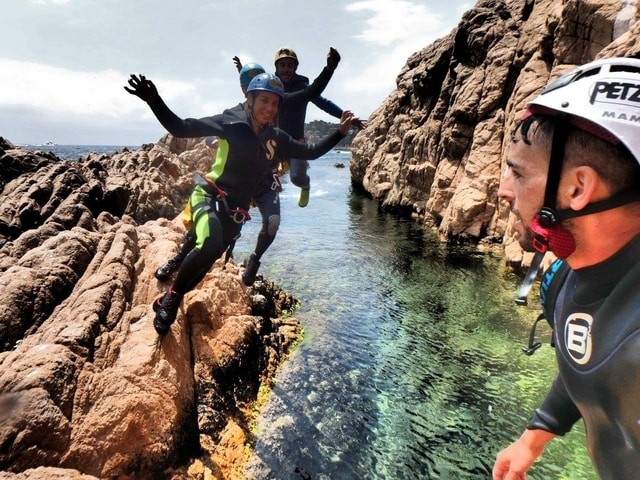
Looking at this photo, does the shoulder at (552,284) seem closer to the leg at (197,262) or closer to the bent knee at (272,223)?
the leg at (197,262)

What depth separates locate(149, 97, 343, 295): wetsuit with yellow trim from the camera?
538 centimetres

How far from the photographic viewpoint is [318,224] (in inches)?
1004

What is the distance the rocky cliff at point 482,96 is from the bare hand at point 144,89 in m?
12.8

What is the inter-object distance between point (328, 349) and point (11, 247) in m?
7.23

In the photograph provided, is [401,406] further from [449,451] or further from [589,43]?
[589,43]

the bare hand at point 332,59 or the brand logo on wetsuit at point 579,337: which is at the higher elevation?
the bare hand at point 332,59

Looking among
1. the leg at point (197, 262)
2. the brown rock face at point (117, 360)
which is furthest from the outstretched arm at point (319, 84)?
Result: the brown rock face at point (117, 360)

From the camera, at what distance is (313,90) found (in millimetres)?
8180

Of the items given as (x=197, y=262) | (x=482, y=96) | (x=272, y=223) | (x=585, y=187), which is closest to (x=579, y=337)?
(x=585, y=187)

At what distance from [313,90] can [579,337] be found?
7.44 m

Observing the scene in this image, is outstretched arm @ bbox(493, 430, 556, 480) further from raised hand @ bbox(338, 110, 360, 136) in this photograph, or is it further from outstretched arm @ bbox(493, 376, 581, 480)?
raised hand @ bbox(338, 110, 360, 136)

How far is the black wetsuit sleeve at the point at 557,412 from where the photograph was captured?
2.35 meters

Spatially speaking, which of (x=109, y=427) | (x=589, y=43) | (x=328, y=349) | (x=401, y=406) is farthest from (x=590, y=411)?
(x=589, y=43)

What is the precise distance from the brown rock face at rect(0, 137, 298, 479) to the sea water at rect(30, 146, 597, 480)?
92 centimetres
